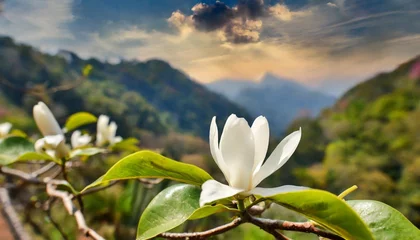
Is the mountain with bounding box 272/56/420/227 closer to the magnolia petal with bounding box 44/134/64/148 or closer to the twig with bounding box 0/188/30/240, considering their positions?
the twig with bounding box 0/188/30/240

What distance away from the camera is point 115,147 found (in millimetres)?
570

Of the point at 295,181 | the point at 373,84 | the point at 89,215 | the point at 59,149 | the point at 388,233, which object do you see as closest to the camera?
the point at 388,233

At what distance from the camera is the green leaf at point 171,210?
185 millimetres

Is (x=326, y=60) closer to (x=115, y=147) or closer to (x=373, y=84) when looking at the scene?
(x=115, y=147)

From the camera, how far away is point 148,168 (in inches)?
7.7

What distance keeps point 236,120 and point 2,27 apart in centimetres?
92

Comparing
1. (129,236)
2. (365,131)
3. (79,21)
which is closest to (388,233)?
(79,21)

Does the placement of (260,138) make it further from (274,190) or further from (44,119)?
(44,119)

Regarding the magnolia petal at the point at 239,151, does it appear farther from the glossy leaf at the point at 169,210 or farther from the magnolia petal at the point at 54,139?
the magnolia petal at the point at 54,139

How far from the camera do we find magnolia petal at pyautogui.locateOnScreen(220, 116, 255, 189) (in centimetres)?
20

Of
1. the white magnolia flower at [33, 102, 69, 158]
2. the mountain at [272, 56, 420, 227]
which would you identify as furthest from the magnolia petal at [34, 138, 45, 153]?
the mountain at [272, 56, 420, 227]

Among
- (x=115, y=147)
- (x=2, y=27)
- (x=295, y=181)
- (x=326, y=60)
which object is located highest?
(x=2, y=27)

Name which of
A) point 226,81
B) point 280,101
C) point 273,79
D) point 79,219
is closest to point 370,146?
point 280,101

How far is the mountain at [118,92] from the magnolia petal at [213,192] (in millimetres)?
959
